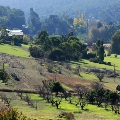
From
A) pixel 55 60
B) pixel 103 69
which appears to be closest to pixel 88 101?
pixel 103 69

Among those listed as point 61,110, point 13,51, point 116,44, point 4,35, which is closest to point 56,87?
A: point 61,110

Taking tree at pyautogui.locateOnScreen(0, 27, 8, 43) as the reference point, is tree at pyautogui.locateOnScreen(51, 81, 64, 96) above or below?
below

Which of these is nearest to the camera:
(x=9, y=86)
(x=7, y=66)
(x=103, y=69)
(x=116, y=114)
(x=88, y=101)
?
(x=116, y=114)

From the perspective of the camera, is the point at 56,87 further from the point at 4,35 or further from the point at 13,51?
the point at 4,35

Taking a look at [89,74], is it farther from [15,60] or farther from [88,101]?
[88,101]

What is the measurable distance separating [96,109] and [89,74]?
113ft

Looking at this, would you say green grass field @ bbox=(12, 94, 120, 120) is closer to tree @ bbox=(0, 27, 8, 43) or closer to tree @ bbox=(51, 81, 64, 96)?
tree @ bbox=(51, 81, 64, 96)

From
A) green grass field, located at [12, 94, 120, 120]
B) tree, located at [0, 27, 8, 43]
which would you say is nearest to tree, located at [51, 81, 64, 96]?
green grass field, located at [12, 94, 120, 120]

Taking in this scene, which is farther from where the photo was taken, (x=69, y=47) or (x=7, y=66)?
(x=69, y=47)

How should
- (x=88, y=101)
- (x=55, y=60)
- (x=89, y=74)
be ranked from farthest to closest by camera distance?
(x=55, y=60) → (x=89, y=74) → (x=88, y=101)

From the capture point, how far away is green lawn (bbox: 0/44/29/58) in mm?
103675

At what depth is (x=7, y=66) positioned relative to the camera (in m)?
A: 80.9

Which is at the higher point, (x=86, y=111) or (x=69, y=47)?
(x=69, y=47)

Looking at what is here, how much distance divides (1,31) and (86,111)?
80889 millimetres
